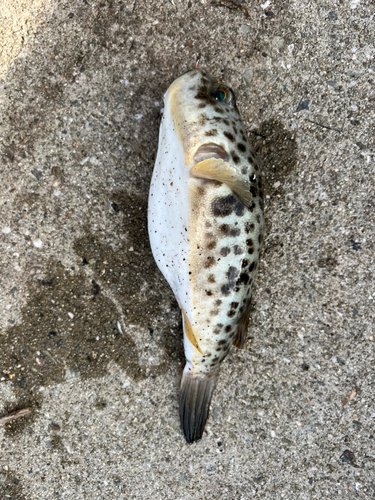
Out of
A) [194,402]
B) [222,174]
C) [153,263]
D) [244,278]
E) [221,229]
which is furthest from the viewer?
[153,263]

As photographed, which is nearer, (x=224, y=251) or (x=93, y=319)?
(x=224, y=251)

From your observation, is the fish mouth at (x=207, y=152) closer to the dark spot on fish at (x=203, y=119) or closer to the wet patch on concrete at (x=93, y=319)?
the dark spot on fish at (x=203, y=119)

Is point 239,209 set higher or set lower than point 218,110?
lower

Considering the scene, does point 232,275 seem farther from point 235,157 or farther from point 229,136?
point 229,136

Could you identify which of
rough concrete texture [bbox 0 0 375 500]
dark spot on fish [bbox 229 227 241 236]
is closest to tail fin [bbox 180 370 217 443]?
rough concrete texture [bbox 0 0 375 500]

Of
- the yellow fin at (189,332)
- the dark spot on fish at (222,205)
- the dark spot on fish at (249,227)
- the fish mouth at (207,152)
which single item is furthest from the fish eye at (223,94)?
the yellow fin at (189,332)

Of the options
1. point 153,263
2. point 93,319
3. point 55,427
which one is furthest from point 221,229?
point 55,427

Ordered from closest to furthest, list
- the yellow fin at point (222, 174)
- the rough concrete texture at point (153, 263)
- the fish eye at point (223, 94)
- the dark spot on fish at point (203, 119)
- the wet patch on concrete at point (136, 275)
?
the yellow fin at point (222, 174)
the dark spot on fish at point (203, 119)
the fish eye at point (223, 94)
the rough concrete texture at point (153, 263)
the wet patch on concrete at point (136, 275)

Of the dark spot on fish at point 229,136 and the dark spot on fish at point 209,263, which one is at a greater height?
the dark spot on fish at point 229,136

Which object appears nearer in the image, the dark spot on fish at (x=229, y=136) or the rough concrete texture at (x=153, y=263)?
the dark spot on fish at (x=229, y=136)
